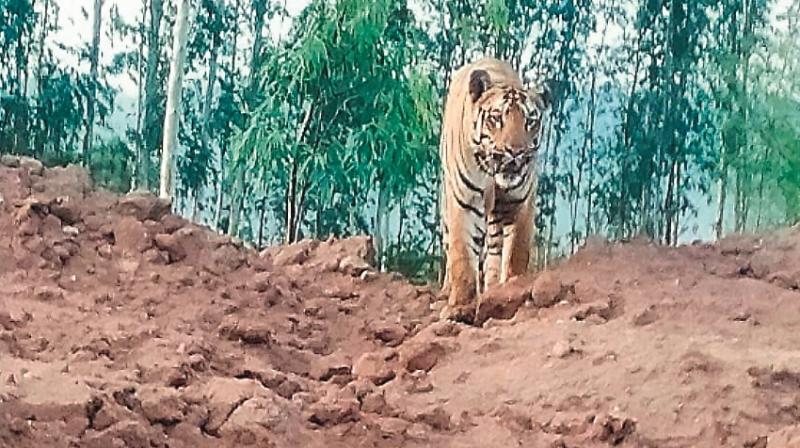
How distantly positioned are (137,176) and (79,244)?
586cm

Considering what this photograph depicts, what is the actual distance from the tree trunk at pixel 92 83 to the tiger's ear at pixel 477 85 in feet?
19.5

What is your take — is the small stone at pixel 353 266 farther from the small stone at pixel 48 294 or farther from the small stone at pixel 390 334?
the small stone at pixel 48 294

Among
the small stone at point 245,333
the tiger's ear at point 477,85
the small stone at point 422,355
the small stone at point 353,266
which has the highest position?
the tiger's ear at point 477,85

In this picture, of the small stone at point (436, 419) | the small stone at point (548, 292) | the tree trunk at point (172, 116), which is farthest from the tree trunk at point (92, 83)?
the small stone at point (436, 419)

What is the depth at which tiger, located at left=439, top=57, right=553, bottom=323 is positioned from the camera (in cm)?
531

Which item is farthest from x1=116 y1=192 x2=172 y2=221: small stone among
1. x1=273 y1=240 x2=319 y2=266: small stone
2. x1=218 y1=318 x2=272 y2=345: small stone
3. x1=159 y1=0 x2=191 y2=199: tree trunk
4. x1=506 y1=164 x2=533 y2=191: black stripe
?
x1=159 y1=0 x2=191 y2=199: tree trunk

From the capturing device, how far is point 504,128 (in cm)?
526

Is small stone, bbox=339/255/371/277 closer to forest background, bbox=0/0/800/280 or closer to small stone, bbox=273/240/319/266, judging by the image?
small stone, bbox=273/240/319/266

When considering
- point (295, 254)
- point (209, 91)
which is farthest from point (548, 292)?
point (209, 91)

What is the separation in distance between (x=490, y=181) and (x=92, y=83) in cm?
696

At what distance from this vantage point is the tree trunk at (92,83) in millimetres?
Result: 10750

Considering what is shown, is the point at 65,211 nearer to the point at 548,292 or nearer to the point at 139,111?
the point at 548,292

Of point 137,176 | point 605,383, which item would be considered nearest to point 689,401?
point 605,383

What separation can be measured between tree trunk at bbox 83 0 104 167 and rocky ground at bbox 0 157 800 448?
15.4ft
